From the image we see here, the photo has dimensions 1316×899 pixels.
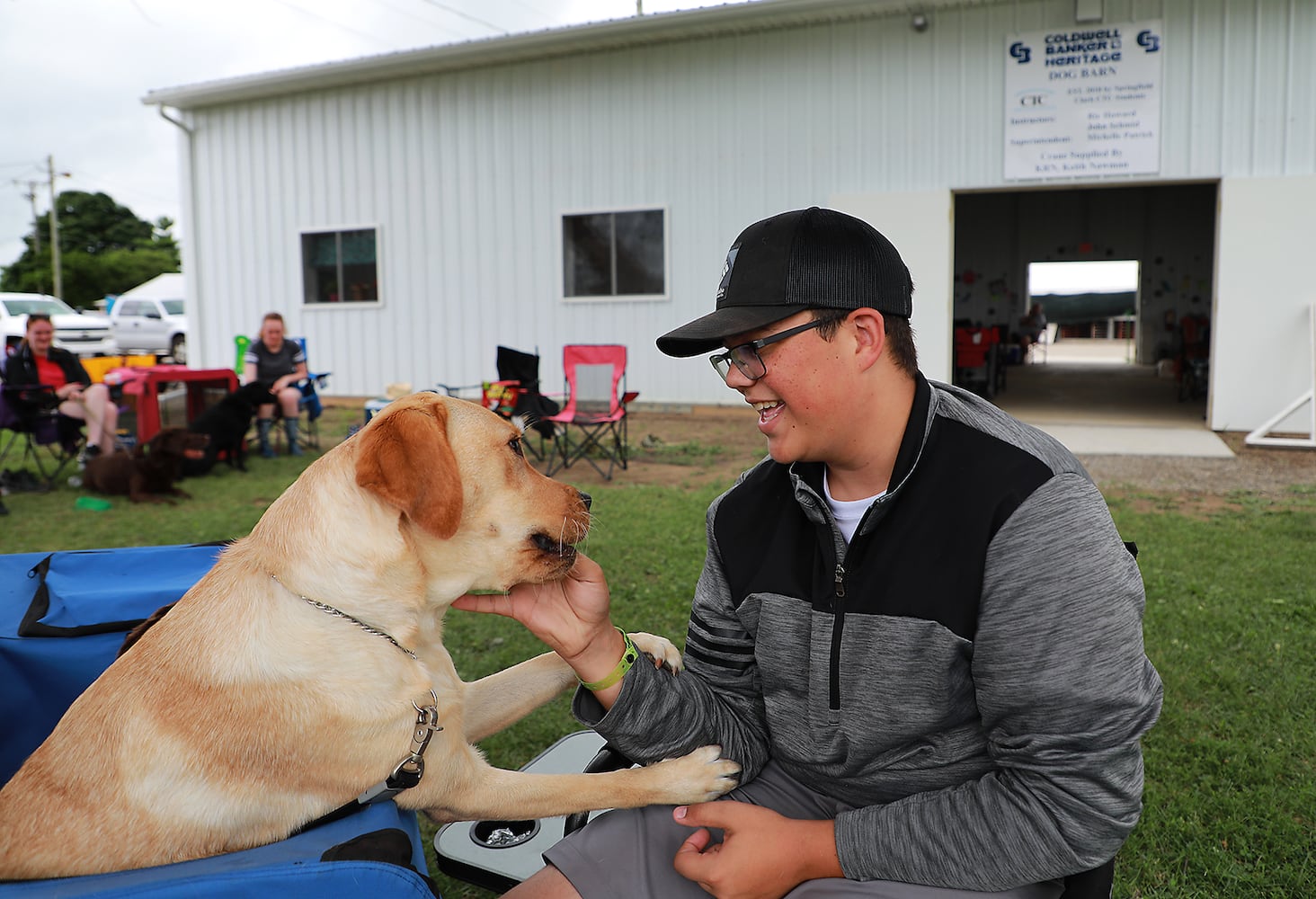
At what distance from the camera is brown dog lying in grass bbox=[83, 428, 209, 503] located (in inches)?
317

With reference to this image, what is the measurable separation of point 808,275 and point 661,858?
44.3 inches

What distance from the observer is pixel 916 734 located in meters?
1.64

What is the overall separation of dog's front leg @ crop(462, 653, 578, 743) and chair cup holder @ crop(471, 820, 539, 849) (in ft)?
1.82

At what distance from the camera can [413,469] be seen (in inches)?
68.8

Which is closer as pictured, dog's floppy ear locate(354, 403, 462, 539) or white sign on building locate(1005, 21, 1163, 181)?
dog's floppy ear locate(354, 403, 462, 539)

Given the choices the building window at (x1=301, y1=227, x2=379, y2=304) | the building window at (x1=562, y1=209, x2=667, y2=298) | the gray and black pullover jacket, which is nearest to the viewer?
the gray and black pullover jacket

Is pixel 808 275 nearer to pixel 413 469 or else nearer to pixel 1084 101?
pixel 413 469

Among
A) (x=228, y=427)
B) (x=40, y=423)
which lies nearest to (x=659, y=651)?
(x=228, y=427)

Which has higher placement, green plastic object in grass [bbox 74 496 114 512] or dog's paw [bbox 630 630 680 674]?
dog's paw [bbox 630 630 680 674]

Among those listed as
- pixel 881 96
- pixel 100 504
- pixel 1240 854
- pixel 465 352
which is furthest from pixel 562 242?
pixel 1240 854

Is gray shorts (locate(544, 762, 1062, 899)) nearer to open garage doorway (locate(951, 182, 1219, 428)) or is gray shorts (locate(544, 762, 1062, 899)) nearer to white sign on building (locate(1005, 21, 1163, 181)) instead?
white sign on building (locate(1005, 21, 1163, 181))

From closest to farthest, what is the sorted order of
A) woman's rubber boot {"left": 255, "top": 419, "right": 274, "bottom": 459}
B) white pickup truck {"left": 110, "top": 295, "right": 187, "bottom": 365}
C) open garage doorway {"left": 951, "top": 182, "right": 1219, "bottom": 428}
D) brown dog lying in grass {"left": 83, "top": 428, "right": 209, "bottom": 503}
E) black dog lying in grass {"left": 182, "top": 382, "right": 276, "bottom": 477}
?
brown dog lying in grass {"left": 83, "top": 428, "right": 209, "bottom": 503} < black dog lying in grass {"left": 182, "top": 382, "right": 276, "bottom": 477} < woman's rubber boot {"left": 255, "top": 419, "right": 274, "bottom": 459} < open garage doorway {"left": 951, "top": 182, "right": 1219, "bottom": 428} < white pickup truck {"left": 110, "top": 295, "right": 187, "bottom": 365}

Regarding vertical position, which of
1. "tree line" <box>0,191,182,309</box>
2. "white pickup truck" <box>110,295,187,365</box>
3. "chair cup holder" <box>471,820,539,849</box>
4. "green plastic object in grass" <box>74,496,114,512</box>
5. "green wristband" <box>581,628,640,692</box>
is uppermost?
"tree line" <box>0,191,182,309</box>

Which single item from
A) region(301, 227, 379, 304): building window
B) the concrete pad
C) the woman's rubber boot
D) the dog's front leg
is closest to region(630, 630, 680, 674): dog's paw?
the dog's front leg
